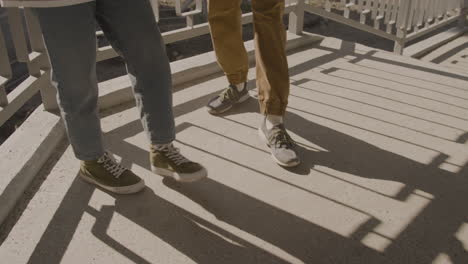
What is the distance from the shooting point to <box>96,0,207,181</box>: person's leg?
5.06ft

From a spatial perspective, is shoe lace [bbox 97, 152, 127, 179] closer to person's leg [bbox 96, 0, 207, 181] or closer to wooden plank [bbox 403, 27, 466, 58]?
person's leg [bbox 96, 0, 207, 181]

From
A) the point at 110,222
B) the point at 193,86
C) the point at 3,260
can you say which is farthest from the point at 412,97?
the point at 3,260

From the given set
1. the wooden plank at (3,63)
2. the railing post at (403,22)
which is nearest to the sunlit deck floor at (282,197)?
the wooden plank at (3,63)

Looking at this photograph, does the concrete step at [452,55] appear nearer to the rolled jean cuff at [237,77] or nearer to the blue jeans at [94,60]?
the rolled jean cuff at [237,77]

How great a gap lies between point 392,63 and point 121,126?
212 centimetres

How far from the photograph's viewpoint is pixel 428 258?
153 cm

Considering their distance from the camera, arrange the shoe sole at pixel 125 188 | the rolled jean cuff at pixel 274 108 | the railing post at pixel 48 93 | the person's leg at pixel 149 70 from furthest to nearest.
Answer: the railing post at pixel 48 93
the rolled jean cuff at pixel 274 108
the shoe sole at pixel 125 188
the person's leg at pixel 149 70

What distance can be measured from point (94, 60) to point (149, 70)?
191 mm

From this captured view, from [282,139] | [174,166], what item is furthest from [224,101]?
[174,166]

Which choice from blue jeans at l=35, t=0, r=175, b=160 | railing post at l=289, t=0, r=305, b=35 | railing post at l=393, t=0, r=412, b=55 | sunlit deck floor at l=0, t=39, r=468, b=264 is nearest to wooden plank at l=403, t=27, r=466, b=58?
railing post at l=393, t=0, r=412, b=55

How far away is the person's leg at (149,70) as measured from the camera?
154 centimetres

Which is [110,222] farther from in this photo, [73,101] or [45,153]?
[45,153]

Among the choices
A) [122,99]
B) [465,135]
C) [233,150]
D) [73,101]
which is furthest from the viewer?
[122,99]

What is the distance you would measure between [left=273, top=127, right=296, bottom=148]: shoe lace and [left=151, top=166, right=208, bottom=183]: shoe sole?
1.35 feet
